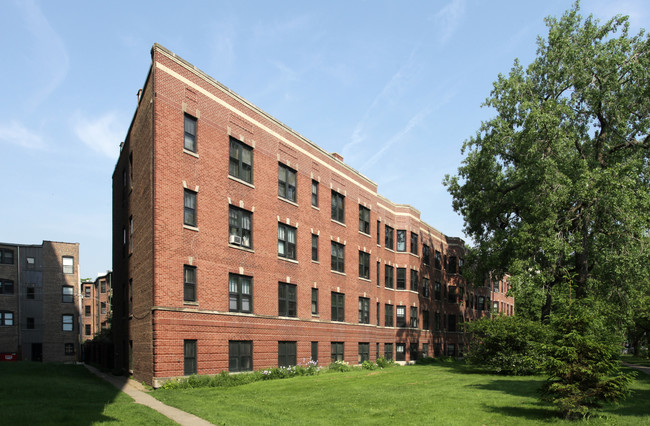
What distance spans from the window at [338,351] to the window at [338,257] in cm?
538

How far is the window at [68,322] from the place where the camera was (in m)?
68.4

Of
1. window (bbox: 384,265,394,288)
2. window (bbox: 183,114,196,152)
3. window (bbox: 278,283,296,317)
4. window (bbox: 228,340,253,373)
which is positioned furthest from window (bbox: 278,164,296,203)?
window (bbox: 384,265,394,288)

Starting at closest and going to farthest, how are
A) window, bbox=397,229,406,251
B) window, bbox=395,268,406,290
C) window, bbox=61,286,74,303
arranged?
window, bbox=395,268,406,290, window, bbox=397,229,406,251, window, bbox=61,286,74,303

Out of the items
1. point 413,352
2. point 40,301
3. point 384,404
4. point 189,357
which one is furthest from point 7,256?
→ point 384,404

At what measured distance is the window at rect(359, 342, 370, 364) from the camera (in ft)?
137

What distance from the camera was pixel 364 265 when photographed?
44.0 meters

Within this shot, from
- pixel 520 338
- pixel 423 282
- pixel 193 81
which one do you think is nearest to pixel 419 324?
pixel 423 282

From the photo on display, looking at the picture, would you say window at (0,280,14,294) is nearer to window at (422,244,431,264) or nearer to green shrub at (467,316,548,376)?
window at (422,244,431,264)

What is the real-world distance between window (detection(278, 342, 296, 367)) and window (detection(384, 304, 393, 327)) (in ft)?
54.4

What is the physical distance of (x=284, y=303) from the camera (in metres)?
32.2

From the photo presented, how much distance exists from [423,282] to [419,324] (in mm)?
4600

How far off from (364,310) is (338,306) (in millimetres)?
5076

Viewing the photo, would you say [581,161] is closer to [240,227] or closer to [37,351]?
[240,227]

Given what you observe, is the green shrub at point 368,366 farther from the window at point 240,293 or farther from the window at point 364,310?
the window at point 240,293
